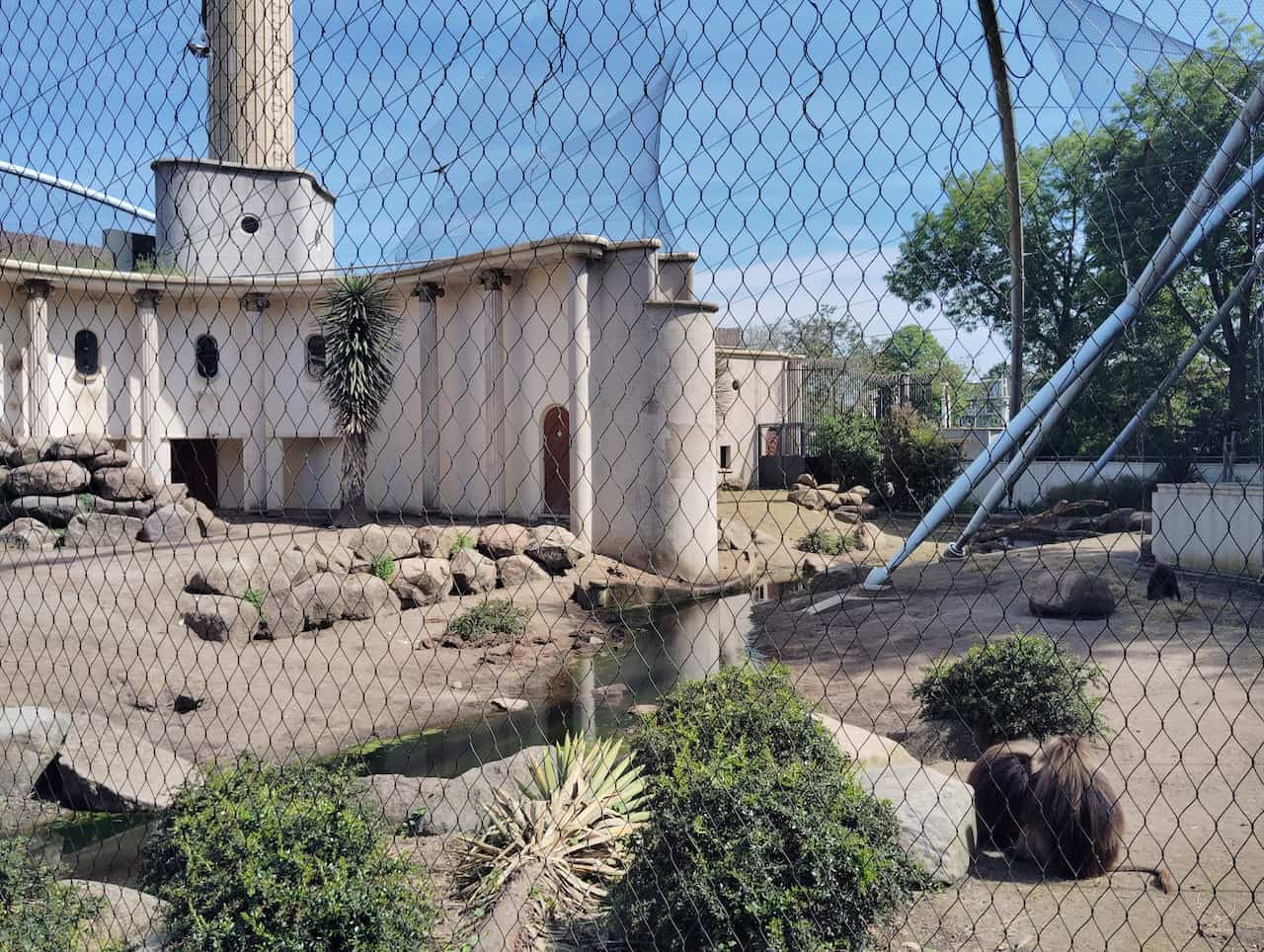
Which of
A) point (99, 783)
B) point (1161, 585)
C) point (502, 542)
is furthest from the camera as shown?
point (502, 542)

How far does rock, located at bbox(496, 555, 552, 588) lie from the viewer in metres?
14.1

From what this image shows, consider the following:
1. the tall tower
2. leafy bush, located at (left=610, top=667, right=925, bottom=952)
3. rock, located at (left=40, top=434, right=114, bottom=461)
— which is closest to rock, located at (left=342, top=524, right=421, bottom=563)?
rock, located at (left=40, top=434, right=114, bottom=461)

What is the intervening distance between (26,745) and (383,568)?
22.6 ft

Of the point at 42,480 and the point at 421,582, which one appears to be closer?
the point at 421,582

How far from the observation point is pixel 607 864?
4004 millimetres

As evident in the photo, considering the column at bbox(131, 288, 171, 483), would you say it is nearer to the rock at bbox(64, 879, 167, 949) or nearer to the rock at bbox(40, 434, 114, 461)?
the rock at bbox(40, 434, 114, 461)

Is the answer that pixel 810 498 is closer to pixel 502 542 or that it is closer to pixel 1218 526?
pixel 502 542

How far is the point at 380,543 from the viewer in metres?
13.8

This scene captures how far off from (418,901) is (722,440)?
2071 cm

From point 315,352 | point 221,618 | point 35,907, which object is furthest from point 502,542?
point 35,907

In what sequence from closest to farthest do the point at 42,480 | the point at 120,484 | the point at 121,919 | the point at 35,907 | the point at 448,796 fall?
the point at 35,907 < the point at 121,919 < the point at 448,796 < the point at 42,480 < the point at 120,484

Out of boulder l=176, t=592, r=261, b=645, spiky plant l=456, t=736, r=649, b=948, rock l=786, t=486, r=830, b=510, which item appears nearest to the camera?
spiky plant l=456, t=736, r=649, b=948

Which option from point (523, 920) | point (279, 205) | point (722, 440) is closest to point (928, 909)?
point (523, 920)

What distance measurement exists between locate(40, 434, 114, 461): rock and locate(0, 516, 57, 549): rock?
155 cm
